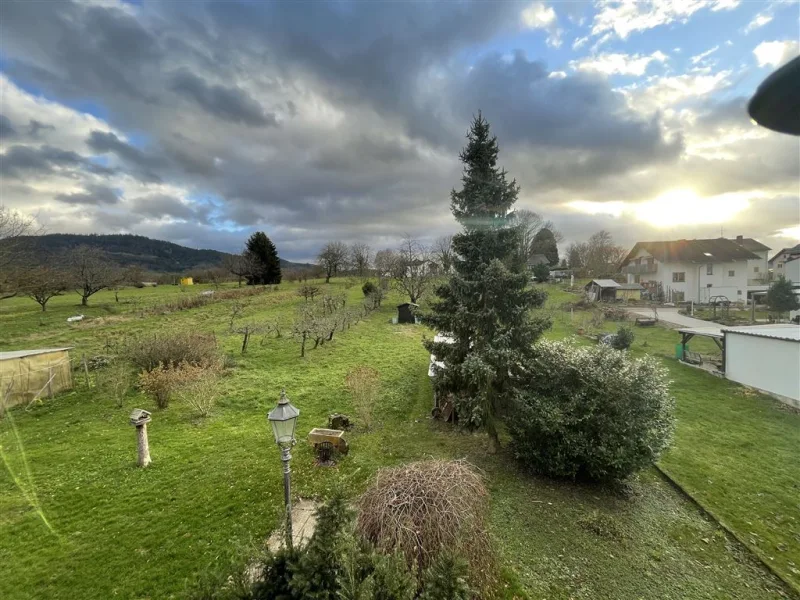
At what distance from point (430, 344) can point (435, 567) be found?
676cm

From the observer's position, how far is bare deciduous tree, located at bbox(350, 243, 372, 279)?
176ft

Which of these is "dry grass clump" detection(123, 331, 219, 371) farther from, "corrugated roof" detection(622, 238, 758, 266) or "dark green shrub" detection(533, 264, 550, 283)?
"corrugated roof" detection(622, 238, 758, 266)

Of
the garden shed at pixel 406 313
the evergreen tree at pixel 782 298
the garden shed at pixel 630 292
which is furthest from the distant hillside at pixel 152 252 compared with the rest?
the evergreen tree at pixel 782 298

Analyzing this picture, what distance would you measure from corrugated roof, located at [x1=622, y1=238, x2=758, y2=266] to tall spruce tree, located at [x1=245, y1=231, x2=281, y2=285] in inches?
1993

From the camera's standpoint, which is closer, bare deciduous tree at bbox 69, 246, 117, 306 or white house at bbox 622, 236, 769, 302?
bare deciduous tree at bbox 69, 246, 117, 306

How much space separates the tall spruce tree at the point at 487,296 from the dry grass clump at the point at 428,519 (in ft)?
11.8

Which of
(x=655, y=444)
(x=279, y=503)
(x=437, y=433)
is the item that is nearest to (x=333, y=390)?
(x=437, y=433)

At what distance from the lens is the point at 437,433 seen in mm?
10922

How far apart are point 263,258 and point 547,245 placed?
4628 cm

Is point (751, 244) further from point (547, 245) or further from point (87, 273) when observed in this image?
point (87, 273)

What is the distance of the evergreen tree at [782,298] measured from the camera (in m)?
28.4

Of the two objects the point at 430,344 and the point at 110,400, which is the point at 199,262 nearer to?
the point at 110,400

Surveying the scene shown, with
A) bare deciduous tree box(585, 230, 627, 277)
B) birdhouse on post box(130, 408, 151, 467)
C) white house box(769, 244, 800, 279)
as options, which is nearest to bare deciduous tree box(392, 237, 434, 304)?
birdhouse on post box(130, 408, 151, 467)

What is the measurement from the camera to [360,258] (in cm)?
5344
